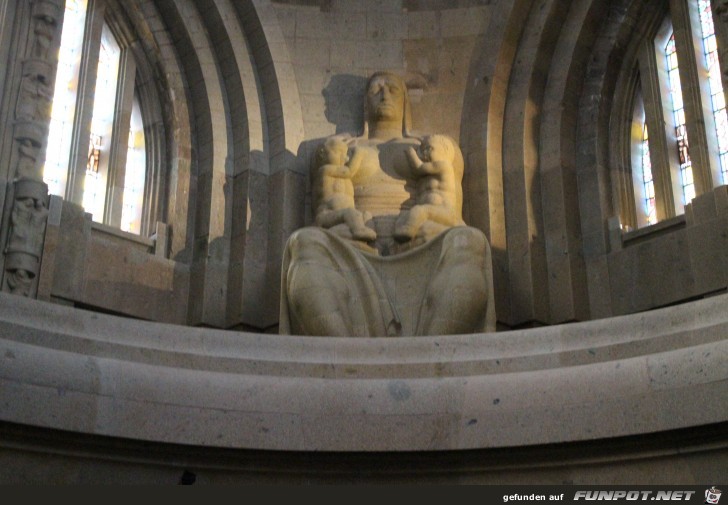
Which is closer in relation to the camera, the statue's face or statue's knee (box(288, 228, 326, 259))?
statue's knee (box(288, 228, 326, 259))

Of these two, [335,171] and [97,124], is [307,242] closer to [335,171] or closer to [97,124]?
[335,171]

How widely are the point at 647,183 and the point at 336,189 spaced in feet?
10.3

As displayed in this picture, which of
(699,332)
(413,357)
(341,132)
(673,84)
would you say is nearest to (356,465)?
(413,357)

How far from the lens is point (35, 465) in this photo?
6770 mm

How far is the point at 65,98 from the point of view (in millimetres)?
11297

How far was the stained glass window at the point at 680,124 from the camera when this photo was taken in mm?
11359

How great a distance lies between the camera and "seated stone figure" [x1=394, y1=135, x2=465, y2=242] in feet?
34.4

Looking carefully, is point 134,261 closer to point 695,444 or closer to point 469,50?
point 469,50

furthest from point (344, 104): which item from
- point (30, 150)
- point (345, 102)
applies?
point (30, 150)

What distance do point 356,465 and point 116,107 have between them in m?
5.86

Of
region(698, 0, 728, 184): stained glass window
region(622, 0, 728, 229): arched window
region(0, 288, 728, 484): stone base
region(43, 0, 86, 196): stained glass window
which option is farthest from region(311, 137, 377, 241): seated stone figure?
region(698, 0, 728, 184): stained glass window

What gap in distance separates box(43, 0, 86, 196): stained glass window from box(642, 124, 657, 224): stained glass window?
5.48 meters

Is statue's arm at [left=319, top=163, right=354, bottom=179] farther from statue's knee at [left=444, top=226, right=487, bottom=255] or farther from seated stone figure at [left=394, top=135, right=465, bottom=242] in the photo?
statue's knee at [left=444, top=226, right=487, bottom=255]

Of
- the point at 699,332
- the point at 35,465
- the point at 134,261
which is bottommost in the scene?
the point at 35,465
